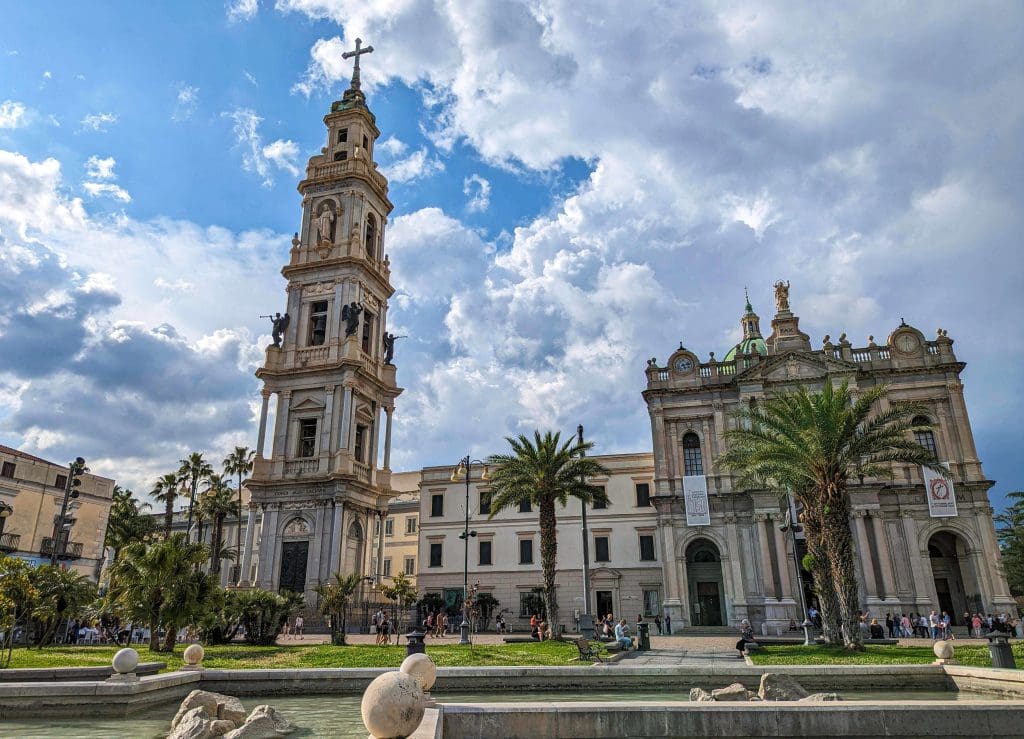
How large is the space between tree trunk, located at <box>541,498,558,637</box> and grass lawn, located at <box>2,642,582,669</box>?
4.71 meters

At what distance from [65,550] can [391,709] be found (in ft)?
151

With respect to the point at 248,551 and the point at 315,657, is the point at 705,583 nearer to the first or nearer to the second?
the point at 248,551

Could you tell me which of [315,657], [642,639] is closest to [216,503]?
[315,657]

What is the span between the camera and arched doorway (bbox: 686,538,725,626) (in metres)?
42.0

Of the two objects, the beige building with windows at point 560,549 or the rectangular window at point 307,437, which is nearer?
the rectangular window at point 307,437

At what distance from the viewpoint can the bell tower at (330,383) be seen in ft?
127

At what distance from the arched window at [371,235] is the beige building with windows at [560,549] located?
54.2 feet

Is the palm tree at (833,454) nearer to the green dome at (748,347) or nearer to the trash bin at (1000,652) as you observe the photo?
the trash bin at (1000,652)

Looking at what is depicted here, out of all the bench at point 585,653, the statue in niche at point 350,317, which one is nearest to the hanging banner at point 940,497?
the bench at point 585,653

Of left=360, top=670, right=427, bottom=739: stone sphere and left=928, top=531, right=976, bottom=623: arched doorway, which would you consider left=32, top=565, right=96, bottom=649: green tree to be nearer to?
left=360, top=670, right=427, bottom=739: stone sphere

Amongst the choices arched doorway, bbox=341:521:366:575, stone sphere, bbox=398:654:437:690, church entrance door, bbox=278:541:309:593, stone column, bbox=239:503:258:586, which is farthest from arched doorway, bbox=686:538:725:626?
stone sphere, bbox=398:654:437:690

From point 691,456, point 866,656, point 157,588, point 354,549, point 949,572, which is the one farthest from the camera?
point 691,456

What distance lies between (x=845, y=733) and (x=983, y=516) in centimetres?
3745

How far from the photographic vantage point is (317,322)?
44281 mm
